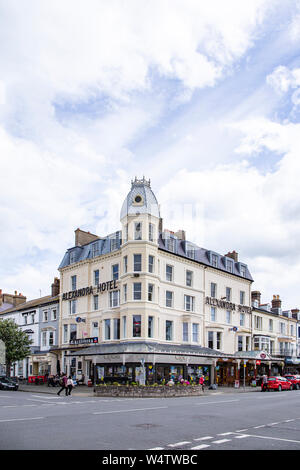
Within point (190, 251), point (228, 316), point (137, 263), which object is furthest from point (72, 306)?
point (228, 316)

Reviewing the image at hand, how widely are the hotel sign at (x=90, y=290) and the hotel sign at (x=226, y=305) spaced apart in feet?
33.3

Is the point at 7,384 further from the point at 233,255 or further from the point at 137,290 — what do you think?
the point at 233,255

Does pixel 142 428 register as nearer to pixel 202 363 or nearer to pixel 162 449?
pixel 162 449

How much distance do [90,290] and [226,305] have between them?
47.9ft

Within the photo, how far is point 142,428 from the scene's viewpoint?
13.9m

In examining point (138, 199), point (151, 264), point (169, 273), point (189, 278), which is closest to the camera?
point (151, 264)

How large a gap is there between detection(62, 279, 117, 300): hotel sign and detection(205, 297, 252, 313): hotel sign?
10161mm

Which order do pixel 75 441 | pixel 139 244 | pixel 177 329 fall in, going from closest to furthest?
pixel 75 441 < pixel 139 244 < pixel 177 329

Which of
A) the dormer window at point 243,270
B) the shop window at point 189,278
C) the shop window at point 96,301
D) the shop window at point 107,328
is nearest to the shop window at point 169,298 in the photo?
the shop window at point 189,278

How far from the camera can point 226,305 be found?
168ft

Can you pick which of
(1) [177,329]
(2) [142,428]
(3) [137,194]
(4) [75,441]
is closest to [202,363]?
(1) [177,329]

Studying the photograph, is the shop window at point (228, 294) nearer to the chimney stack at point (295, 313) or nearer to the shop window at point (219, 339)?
the shop window at point (219, 339)

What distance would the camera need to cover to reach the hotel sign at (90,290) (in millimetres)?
44725
